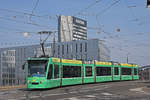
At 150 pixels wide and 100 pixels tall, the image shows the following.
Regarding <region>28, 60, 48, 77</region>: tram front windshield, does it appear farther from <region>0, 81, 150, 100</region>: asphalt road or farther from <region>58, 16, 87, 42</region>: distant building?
<region>58, 16, 87, 42</region>: distant building

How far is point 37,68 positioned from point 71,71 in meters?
5.18

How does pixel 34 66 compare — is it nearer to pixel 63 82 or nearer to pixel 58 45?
pixel 63 82

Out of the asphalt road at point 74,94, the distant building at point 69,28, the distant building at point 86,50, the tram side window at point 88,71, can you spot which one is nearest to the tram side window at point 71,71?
the tram side window at point 88,71

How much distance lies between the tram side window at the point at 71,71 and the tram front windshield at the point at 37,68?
3.52 m

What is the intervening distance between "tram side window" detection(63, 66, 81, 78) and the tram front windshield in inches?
138

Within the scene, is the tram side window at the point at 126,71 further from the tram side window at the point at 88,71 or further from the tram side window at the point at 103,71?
the tram side window at the point at 88,71

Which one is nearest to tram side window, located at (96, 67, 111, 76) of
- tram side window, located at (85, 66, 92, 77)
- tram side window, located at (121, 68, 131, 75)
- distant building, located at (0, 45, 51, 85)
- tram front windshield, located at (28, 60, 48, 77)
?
tram side window, located at (85, 66, 92, 77)

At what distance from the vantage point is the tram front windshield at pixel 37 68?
63.8 ft

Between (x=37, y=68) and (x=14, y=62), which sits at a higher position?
(x=14, y=62)

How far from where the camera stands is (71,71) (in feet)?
79.1

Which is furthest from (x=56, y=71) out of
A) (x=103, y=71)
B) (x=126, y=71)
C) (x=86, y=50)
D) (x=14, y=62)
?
(x=14, y=62)

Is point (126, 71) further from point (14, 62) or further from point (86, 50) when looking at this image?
point (14, 62)

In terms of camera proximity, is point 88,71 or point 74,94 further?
point 88,71

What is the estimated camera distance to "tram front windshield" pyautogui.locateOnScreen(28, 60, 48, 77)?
19438 mm
